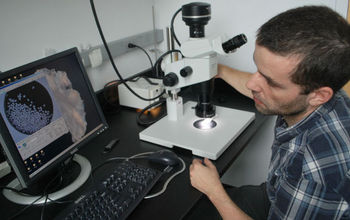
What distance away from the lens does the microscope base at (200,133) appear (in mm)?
1059

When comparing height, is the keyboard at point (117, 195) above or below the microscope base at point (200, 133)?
above

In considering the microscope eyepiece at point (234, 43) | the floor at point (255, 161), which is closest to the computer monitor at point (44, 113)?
the microscope eyepiece at point (234, 43)

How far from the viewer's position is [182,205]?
2.75 feet

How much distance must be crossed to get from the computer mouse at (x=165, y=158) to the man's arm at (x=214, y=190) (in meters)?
0.08

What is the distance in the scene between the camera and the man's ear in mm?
825

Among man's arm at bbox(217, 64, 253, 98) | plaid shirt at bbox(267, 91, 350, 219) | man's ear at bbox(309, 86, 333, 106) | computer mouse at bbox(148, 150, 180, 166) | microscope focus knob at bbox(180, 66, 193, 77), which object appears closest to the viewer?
plaid shirt at bbox(267, 91, 350, 219)

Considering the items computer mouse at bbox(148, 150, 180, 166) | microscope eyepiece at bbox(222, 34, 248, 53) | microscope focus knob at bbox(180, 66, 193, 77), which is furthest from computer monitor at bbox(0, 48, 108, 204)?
microscope eyepiece at bbox(222, 34, 248, 53)

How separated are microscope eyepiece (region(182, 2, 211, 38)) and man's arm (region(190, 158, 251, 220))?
1.59 feet

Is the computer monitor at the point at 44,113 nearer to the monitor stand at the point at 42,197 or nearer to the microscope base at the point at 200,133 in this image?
the monitor stand at the point at 42,197

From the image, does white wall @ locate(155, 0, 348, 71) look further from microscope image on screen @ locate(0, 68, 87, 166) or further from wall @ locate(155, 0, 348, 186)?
microscope image on screen @ locate(0, 68, 87, 166)

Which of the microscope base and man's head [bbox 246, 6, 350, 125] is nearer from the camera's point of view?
man's head [bbox 246, 6, 350, 125]

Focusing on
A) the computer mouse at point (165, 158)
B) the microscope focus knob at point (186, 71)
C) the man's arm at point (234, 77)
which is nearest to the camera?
the computer mouse at point (165, 158)

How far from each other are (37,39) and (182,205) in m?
0.83

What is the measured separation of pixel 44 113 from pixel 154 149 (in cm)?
41
